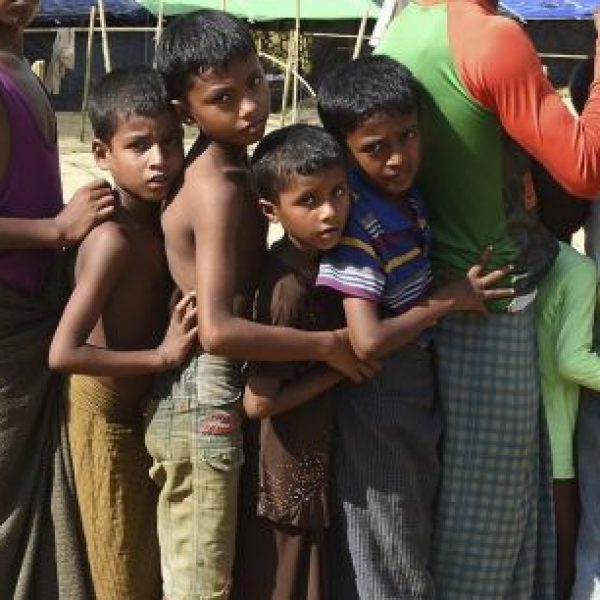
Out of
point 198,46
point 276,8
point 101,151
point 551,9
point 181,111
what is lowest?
point 276,8

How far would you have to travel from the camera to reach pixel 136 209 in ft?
7.55

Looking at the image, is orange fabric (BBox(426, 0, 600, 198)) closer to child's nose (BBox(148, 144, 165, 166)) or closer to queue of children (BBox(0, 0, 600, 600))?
queue of children (BBox(0, 0, 600, 600))

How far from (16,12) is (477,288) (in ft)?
3.75

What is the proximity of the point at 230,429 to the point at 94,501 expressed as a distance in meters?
0.39

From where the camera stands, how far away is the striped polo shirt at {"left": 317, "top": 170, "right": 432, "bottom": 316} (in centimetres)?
213

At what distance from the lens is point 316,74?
70.5 feet

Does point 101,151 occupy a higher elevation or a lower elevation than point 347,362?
higher

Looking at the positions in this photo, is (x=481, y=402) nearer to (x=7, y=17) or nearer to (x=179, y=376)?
(x=179, y=376)

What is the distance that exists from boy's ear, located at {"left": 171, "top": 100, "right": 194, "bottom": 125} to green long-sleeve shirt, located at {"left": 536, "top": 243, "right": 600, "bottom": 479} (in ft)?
2.88

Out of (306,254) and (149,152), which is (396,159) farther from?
(149,152)

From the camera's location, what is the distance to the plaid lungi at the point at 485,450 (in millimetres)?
2352

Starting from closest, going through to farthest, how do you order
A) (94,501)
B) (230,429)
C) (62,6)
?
(230,429) → (94,501) → (62,6)

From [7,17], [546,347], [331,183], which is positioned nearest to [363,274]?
[331,183]

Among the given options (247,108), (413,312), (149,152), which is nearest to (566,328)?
(413,312)
